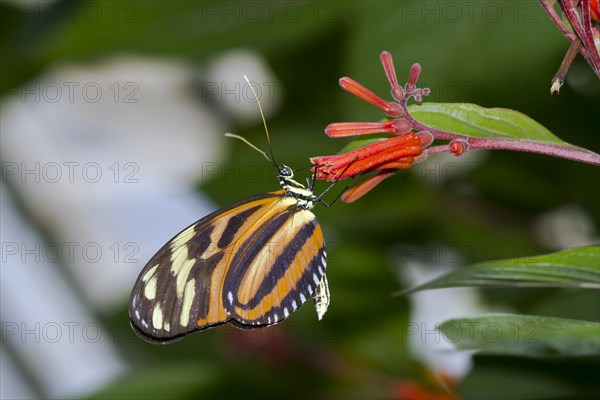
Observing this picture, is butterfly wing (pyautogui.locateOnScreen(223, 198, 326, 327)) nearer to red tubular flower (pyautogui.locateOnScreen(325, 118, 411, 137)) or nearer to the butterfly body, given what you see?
the butterfly body

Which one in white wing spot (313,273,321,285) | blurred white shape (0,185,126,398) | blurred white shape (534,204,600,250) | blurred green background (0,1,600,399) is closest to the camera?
white wing spot (313,273,321,285)

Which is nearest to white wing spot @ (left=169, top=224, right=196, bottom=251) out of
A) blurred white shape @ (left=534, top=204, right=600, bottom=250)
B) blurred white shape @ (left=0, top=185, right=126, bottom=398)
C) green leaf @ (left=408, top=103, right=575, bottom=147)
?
green leaf @ (left=408, top=103, right=575, bottom=147)

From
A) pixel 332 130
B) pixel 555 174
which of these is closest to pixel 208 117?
pixel 555 174

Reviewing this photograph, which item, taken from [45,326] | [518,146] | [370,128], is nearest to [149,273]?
[370,128]

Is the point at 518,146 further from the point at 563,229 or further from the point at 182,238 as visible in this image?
the point at 563,229

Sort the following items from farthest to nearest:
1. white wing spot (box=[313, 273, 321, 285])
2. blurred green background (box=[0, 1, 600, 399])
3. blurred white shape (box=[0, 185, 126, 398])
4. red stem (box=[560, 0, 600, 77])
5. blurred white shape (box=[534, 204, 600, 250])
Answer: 1. blurred white shape (box=[0, 185, 126, 398])
2. blurred white shape (box=[534, 204, 600, 250])
3. blurred green background (box=[0, 1, 600, 399])
4. white wing spot (box=[313, 273, 321, 285])
5. red stem (box=[560, 0, 600, 77])

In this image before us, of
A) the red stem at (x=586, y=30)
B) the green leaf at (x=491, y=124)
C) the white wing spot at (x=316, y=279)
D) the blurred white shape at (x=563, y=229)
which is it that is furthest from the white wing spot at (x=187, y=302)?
the blurred white shape at (x=563, y=229)
